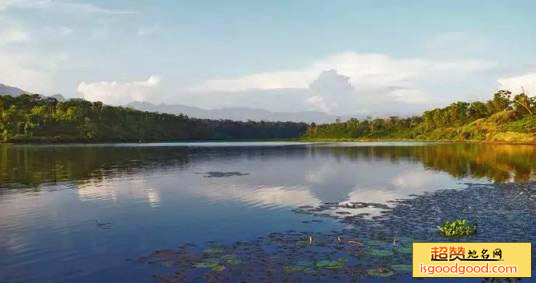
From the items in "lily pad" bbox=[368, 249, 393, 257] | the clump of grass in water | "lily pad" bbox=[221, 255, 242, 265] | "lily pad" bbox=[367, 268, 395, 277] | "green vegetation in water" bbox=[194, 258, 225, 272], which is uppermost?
the clump of grass in water

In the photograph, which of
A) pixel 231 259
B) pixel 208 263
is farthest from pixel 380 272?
pixel 208 263

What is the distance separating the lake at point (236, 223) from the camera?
83.6 feet

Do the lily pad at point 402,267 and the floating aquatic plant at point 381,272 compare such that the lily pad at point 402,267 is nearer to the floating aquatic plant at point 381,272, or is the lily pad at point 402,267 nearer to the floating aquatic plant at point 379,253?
the floating aquatic plant at point 381,272

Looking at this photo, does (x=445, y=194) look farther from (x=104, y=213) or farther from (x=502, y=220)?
(x=104, y=213)

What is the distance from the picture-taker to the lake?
25484 mm

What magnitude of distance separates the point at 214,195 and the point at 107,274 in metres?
30.1

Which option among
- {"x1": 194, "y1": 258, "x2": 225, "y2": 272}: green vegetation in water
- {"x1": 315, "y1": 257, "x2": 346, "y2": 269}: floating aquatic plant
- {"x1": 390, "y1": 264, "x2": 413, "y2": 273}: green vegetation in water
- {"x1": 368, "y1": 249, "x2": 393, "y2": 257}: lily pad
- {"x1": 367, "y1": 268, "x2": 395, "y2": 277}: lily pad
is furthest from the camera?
{"x1": 368, "y1": 249, "x2": 393, "y2": 257}: lily pad

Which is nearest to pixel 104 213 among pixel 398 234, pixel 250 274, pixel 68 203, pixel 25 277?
pixel 68 203

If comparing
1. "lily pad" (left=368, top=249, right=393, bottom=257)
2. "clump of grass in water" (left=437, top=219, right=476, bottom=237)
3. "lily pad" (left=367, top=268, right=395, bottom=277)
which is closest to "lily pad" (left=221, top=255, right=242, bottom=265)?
"lily pad" (left=367, top=268, right=395, bottom=277)

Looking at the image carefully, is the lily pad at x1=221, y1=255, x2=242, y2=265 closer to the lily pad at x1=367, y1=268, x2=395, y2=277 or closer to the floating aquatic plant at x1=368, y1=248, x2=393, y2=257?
the lily pad at x1=367, y1=268, x2=395, y2=277

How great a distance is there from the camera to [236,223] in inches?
1496

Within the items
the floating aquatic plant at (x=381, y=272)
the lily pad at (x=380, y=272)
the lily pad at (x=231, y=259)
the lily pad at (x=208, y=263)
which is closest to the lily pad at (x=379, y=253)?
the floating aquatic plant at (x=381, y=272)

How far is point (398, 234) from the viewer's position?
32781 millimetres

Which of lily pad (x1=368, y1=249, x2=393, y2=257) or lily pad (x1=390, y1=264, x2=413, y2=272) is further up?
lily pad (x1=368, y1=249, x2=393, y2=257)
